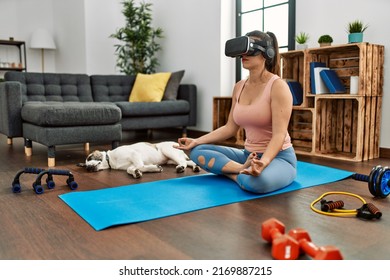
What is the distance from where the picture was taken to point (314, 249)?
130 cm

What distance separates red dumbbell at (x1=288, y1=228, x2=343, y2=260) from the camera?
3.96ft

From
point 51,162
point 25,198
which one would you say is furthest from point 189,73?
point 25,198

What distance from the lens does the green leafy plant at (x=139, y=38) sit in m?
5.65

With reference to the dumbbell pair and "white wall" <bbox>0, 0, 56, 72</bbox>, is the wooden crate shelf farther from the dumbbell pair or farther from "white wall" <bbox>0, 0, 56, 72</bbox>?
"white wall" <bbox>0, 0, 56, 72</bbox>

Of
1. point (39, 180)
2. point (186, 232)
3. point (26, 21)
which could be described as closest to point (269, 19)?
point (39, 180)

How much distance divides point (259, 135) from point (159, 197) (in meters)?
0.68

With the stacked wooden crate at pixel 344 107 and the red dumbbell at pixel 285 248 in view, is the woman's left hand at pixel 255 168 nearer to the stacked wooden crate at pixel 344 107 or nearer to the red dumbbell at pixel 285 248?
the red dumbbell at pixel 285 248

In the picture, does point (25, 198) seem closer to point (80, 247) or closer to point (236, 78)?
point (80, 247)

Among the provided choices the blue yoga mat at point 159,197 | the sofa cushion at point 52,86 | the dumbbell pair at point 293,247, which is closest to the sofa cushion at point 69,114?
the sofa cushion at point 52,86

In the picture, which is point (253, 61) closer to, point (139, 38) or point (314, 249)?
point (314, 249)

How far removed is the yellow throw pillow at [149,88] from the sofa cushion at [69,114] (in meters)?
1.41

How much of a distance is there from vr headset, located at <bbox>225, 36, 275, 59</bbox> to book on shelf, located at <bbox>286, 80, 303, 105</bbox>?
66.4 inches
